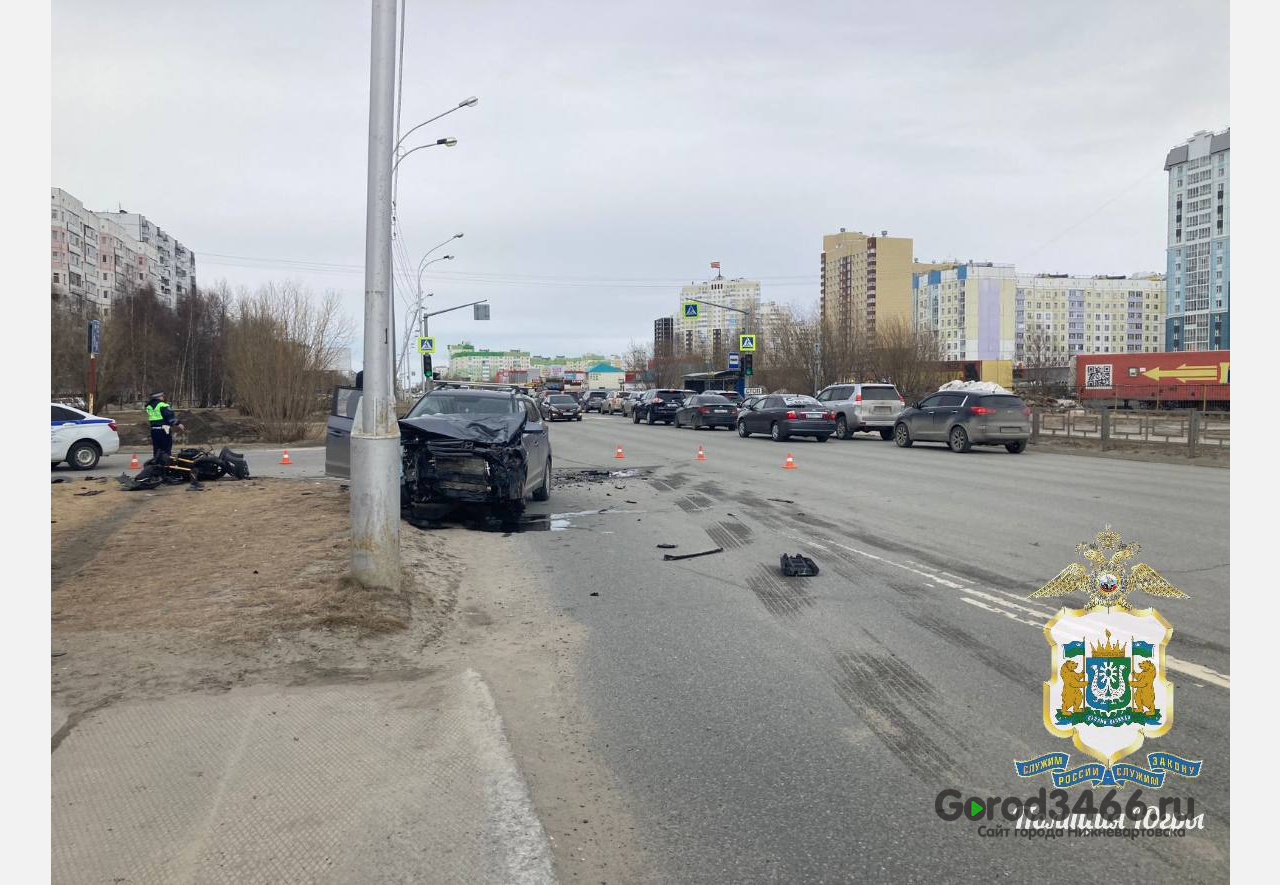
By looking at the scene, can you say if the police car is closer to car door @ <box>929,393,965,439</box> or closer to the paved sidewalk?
the paved sidewalk

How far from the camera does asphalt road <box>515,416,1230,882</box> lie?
3238mm

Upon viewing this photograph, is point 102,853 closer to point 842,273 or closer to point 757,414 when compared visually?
point 757,414

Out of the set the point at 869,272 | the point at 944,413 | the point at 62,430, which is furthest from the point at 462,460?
the point at 869,272

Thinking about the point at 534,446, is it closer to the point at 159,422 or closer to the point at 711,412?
the point at 159,422

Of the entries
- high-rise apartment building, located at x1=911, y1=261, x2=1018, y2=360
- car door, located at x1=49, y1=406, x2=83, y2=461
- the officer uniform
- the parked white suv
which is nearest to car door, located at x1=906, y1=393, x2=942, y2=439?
the parked white suv

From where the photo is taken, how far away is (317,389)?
3075 cm

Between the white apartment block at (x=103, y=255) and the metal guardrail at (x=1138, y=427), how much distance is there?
58036mm

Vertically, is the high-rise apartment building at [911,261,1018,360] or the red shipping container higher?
the high-rise apartment building at [911,261,1018,360]

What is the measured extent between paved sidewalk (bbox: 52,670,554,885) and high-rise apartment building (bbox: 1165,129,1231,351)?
4219 inches

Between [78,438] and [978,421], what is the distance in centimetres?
2166

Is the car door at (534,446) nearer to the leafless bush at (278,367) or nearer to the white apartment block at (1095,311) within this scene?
the leafless bush at (278,367)

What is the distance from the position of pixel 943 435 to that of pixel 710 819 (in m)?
22.1

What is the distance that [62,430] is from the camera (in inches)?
762

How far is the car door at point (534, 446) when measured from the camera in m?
11.9
